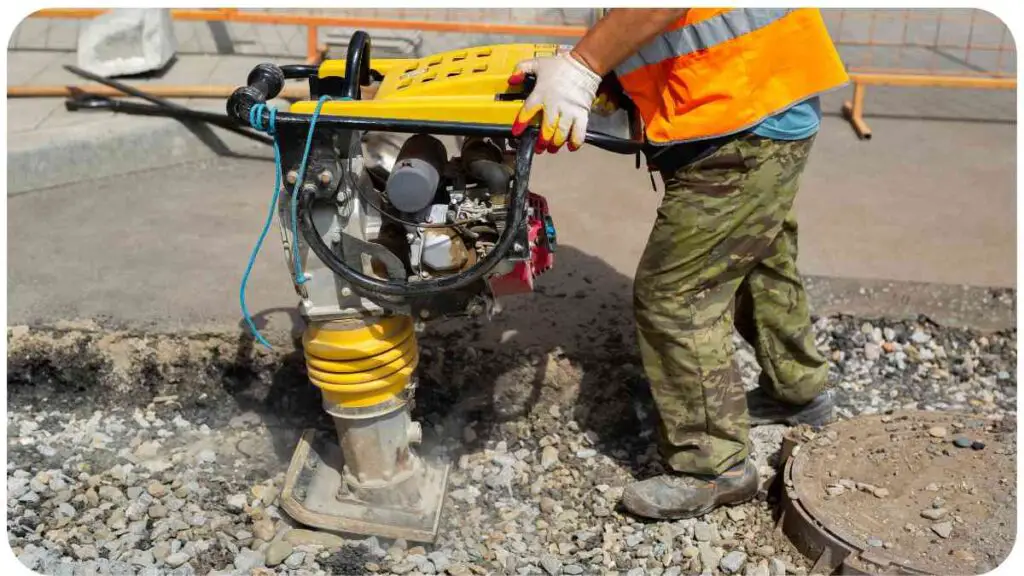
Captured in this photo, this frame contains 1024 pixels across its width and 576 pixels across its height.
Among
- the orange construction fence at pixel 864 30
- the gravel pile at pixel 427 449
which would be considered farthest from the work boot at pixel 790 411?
the orange construction fence at pixel 864 30

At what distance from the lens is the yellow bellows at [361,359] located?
260cm

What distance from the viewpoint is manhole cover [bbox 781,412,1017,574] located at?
2.63m

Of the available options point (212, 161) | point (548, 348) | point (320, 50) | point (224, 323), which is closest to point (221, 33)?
point (320, 50)

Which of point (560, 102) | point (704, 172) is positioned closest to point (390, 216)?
point (560, 102)

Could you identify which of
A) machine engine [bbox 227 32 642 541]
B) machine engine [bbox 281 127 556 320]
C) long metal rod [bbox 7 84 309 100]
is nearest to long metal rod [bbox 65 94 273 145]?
long metal rod [bbox 7 84 309 100]

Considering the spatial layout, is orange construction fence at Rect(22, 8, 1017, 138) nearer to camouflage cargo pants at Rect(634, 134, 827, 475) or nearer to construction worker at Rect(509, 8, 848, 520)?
camouflage cargo pants at Rect(634, 134, 827, 475)

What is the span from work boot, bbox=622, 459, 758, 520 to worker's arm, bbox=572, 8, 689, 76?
4.02 feet

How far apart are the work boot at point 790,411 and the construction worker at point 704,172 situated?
34cm

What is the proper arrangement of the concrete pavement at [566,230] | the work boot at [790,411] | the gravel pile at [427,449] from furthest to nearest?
the concrete pavement at [566,230] < the work boot at [790,411] < the gravel pile at [427,449]

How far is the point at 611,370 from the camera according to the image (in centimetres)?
347

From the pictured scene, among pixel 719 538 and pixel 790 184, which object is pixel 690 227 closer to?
pixel 790 184

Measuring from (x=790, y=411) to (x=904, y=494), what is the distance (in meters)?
0.53

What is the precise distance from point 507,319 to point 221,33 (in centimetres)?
359

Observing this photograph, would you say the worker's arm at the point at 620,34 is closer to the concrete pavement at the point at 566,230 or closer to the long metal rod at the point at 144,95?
the concrete pavement at the point at 566,230
